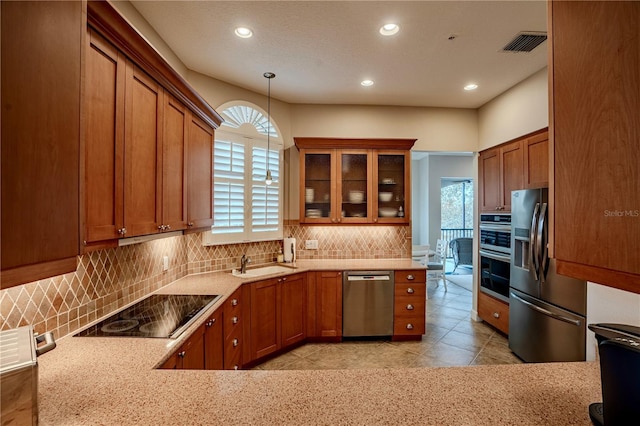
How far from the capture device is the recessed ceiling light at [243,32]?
246 cm

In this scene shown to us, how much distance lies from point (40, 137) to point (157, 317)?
4.63 feet

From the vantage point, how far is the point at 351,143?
3.80m

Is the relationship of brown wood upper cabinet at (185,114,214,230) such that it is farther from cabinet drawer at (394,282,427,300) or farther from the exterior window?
cabinet drawer at (394,282,427,300)

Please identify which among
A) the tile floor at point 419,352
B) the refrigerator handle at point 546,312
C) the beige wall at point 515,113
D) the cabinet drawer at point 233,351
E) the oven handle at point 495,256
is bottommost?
the tile floor at point 419,352

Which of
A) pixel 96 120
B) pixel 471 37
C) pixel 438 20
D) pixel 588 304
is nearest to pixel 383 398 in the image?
pixel 96 120

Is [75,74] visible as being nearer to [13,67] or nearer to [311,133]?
[13,67]

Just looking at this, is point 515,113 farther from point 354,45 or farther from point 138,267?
point 138,267

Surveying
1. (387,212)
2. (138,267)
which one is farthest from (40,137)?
(387,212)

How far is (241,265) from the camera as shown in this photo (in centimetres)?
336

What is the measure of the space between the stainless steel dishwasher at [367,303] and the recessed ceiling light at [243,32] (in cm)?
264

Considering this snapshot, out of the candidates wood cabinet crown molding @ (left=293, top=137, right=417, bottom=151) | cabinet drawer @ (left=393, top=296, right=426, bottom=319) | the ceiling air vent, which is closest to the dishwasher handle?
cabinet drawer @ (left=393, top=296, right=426, bottom=319)

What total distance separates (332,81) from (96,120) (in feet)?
8.62

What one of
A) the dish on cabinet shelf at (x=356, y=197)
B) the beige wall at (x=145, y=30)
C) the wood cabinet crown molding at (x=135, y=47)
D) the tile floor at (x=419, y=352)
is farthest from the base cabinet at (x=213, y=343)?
the dish on cabinet shelf at (x=356, y=197)

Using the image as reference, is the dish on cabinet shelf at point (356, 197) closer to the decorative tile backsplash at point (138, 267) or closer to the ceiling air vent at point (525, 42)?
the decorative tile backsplash at point (138, 267)
